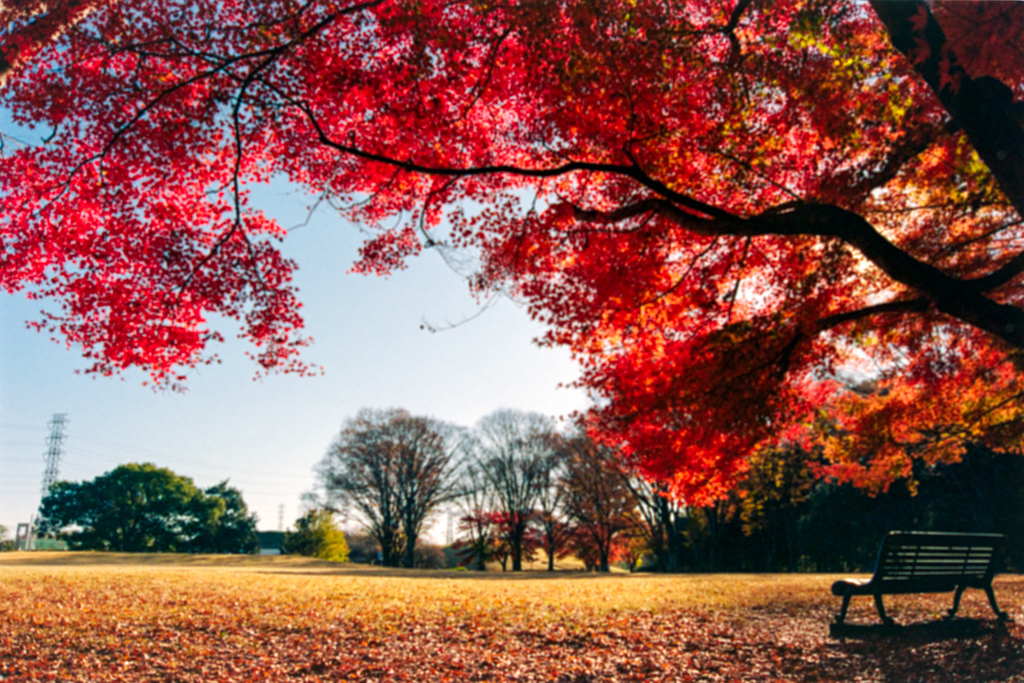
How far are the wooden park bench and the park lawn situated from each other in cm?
44

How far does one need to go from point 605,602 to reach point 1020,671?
234 inches

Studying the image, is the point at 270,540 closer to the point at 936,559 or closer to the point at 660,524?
the point at 660,524

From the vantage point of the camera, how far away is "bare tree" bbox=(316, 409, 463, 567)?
4134cm

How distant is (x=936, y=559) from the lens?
22.4 ft

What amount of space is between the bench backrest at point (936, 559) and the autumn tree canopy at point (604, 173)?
2.10m

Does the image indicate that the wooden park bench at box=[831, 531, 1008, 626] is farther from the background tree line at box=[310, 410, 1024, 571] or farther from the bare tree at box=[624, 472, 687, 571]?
the bare tree at box=[624, 472, 687, 571]

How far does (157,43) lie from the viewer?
20.5ft

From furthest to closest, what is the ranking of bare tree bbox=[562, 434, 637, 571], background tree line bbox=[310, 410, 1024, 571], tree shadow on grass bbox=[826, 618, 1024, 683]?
bare tree bbox=[562, 434, 637, 571] < background tree line bbox=[310, 410, 1024, 571] < tree shadow on grass bbox=[826, 618, 1024, 683]

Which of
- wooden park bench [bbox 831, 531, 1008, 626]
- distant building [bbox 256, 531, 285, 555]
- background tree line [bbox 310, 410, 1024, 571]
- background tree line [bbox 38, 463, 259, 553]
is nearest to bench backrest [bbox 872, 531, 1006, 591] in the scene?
wooden park bench [bbox 831, 531, 1008, 626]

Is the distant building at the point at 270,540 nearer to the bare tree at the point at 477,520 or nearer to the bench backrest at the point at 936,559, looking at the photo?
the bare tree at the point at 477,520

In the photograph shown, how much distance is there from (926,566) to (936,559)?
20 centimetres

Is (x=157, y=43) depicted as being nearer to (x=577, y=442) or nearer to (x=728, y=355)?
(x=728, y=355)

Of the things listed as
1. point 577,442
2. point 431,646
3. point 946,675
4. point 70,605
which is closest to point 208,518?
point 577,442

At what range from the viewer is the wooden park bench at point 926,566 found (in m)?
6.44
